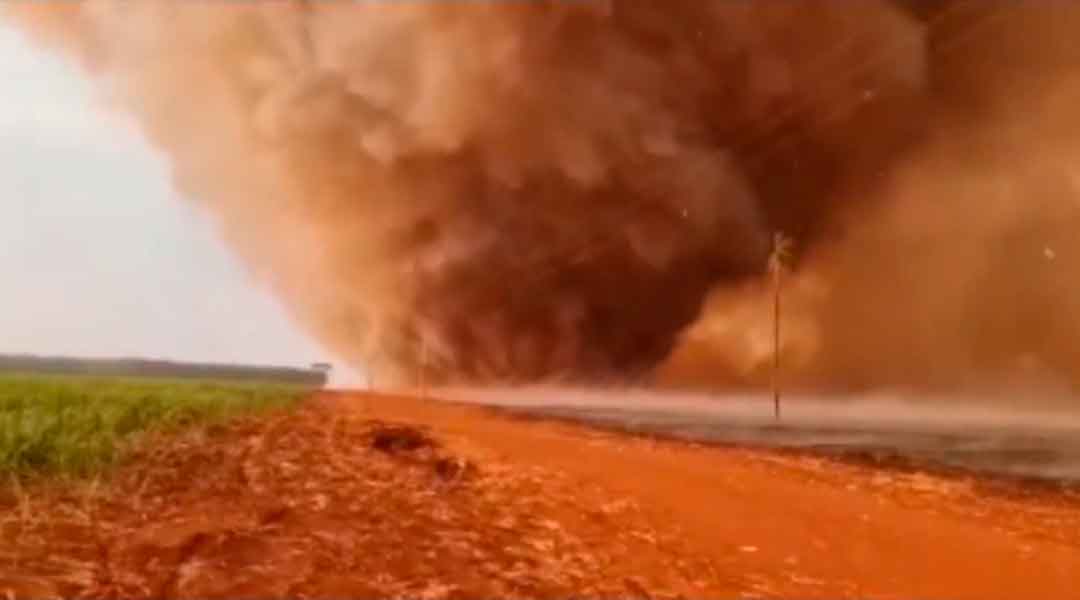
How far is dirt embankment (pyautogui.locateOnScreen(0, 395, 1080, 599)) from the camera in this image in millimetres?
4992

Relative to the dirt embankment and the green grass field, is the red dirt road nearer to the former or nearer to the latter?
the dirt embankment

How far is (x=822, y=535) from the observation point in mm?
7594

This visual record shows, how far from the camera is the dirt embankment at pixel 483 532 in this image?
499cm

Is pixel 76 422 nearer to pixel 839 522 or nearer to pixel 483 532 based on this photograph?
pixel 483 532

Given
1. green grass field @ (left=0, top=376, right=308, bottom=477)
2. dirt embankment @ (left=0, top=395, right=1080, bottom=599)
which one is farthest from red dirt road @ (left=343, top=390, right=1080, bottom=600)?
green grass field @ (left=0, top=376, right=308, bottom=477)

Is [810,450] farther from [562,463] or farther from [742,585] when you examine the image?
[742,585]

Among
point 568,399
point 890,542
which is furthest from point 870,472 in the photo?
point 568,399

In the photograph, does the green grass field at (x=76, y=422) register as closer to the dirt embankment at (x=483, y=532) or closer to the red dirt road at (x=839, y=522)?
the dirt embankment at (x=483, y=532)

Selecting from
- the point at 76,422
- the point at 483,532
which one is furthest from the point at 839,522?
the point at 76,422

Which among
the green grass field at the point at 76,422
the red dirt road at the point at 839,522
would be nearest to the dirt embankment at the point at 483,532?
the red dirt road at the point at 839,522

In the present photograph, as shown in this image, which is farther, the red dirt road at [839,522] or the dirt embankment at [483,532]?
the red dirt road at [839,522]

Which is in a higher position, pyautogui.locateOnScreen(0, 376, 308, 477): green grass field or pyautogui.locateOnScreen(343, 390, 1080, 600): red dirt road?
pyautogui.locateOnScreen(0, 376, 308, 477): green grass field

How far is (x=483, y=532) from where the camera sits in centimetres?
621

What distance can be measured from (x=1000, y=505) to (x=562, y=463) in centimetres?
403
